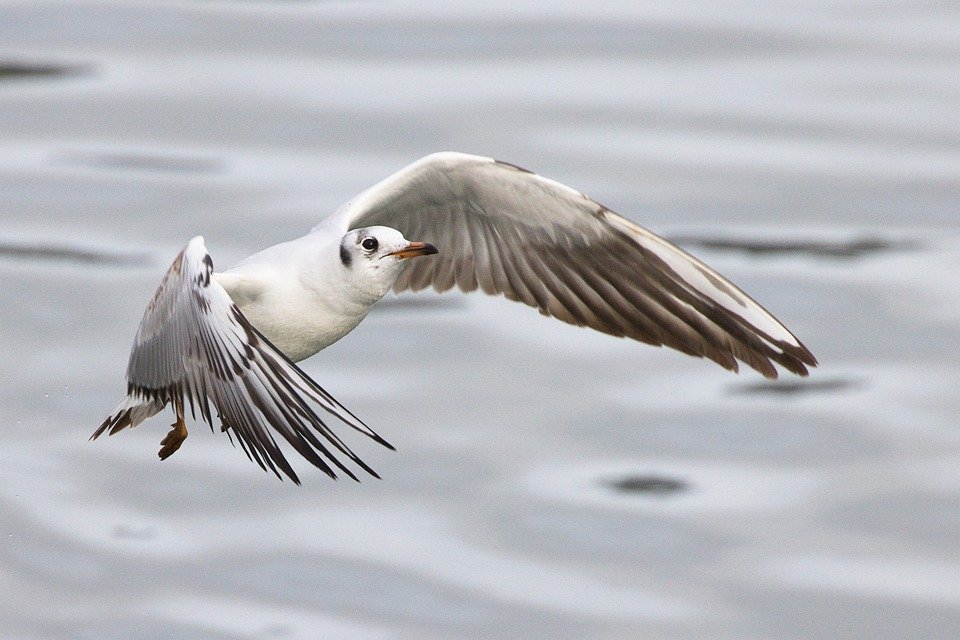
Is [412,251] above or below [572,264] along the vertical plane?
below

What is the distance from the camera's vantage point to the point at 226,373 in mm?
7746

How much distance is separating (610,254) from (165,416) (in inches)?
426

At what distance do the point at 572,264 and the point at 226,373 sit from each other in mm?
2530

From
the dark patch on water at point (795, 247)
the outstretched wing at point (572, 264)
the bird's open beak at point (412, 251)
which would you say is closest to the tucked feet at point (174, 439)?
the bird's open beak at point (412, 251)

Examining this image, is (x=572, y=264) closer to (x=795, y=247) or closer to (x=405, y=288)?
(x=405, y=288)

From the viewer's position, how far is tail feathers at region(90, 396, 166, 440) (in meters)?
8.84

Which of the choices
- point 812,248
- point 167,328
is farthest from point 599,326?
point 812,248

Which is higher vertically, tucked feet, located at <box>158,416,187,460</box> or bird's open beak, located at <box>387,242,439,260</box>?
bird's open beak, located at <box>387,242,439,260</box>

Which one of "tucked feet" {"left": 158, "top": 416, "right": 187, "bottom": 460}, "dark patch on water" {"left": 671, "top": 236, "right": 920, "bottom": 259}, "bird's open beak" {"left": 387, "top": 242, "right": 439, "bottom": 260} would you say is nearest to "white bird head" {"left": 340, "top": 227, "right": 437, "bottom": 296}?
"bird's open beak" {"left": 387, "top": 242, "right": 439, "bottom": 260}

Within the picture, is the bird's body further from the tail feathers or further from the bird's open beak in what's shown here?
the tail feathers

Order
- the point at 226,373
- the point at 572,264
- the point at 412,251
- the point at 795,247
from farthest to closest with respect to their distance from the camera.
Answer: the point at 795,247
the point at 572,264
the point at 412,251
the point at 226,373

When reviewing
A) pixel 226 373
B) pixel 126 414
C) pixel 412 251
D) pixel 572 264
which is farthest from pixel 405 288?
pixel 226 373

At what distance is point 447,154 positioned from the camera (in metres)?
9.11

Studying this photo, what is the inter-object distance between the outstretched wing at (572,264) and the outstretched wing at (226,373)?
1.34 m
